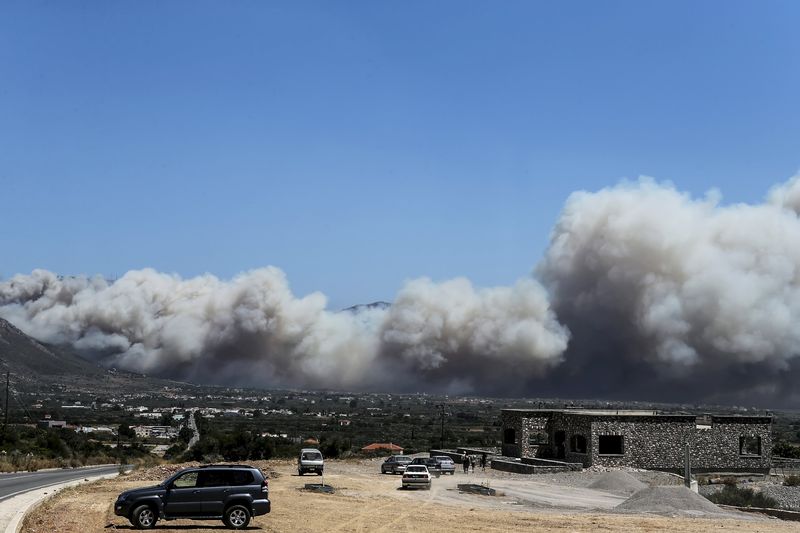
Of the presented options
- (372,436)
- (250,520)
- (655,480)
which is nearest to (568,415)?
(655,480)

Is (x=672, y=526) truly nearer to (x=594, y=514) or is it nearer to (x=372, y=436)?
(x=594, y=514)

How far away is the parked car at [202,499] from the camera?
1104 inches

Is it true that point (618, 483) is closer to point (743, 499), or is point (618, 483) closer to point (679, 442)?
point (743, 499)

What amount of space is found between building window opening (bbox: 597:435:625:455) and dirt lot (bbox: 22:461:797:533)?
9.47 m

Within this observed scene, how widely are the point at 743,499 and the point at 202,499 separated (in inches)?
1227

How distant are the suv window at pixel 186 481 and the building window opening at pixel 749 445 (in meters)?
49.9

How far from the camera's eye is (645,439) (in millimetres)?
64125

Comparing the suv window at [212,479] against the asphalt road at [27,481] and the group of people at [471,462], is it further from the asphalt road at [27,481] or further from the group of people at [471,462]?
the group of people at [471,462]

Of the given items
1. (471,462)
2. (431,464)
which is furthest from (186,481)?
(471,462)

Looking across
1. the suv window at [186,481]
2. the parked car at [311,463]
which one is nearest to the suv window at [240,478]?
the suv window at [186,481]

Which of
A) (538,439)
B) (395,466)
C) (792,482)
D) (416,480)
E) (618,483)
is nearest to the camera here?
(416,480)

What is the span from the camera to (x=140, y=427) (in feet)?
468

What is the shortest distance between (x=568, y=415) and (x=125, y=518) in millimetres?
41855

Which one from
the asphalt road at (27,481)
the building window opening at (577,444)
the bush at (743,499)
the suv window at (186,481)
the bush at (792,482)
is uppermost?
the building window opening at (577,444)
